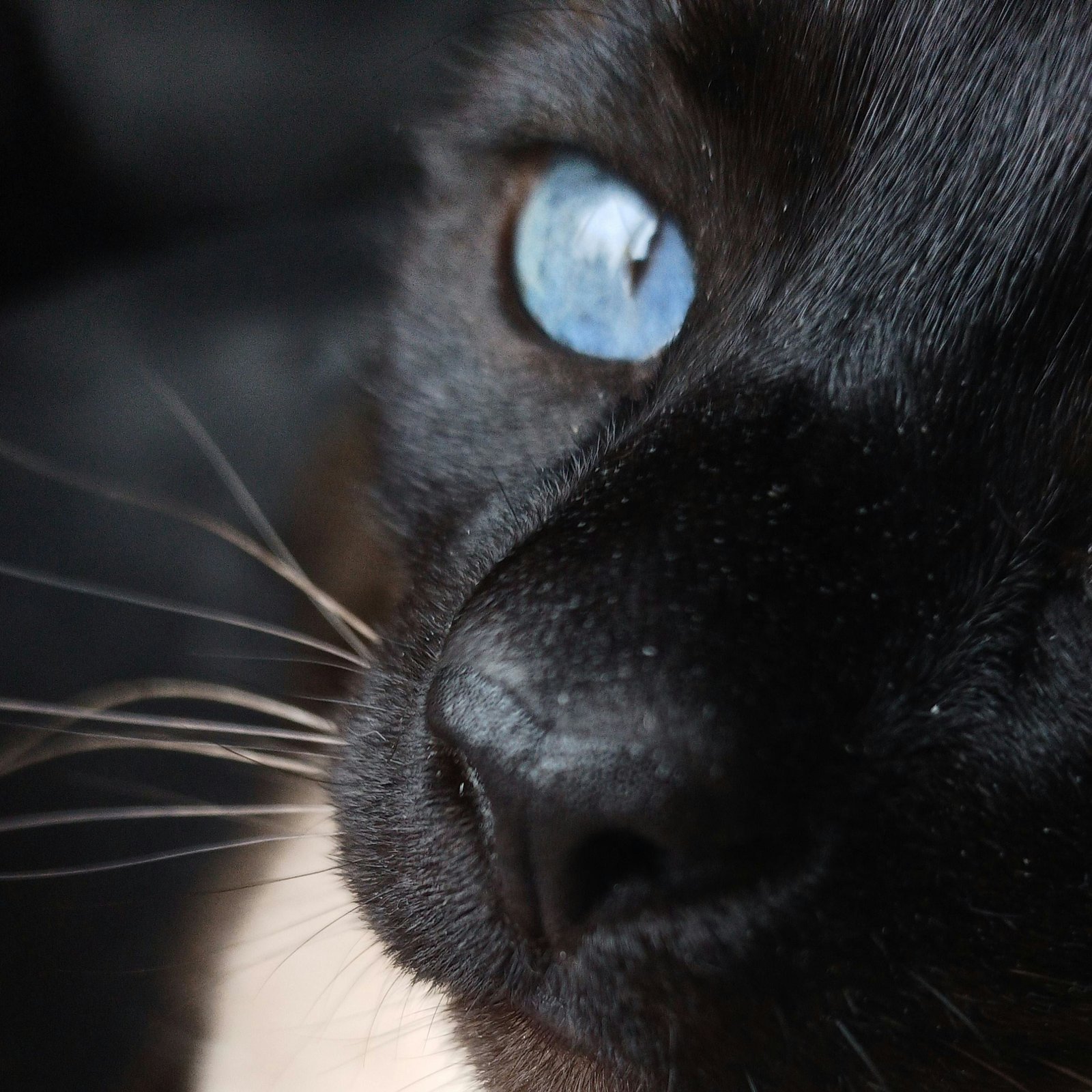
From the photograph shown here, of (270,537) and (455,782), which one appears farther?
(270,537)

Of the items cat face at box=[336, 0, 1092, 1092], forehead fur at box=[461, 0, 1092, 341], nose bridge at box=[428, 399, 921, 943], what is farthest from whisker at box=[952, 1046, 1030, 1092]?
forehead fur at box=[461, 0, 1092, 341]

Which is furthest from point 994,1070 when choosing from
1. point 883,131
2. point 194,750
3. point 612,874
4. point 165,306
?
point 165,306

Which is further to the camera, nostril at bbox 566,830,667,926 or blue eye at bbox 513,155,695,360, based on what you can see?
blue eye at bbox 513,155,695,360

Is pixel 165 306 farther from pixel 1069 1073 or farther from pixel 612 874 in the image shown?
pixel 1069 1073

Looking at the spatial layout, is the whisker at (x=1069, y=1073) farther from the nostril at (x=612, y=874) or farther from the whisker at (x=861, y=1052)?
the nostril at (x=612, y=874)

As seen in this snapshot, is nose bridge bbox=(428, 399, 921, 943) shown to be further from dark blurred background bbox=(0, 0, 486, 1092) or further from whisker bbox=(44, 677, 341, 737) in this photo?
dark blurred background bbox=(0, 0, 486, 1092)

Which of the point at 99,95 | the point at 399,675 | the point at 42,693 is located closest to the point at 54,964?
the point at 42,693
